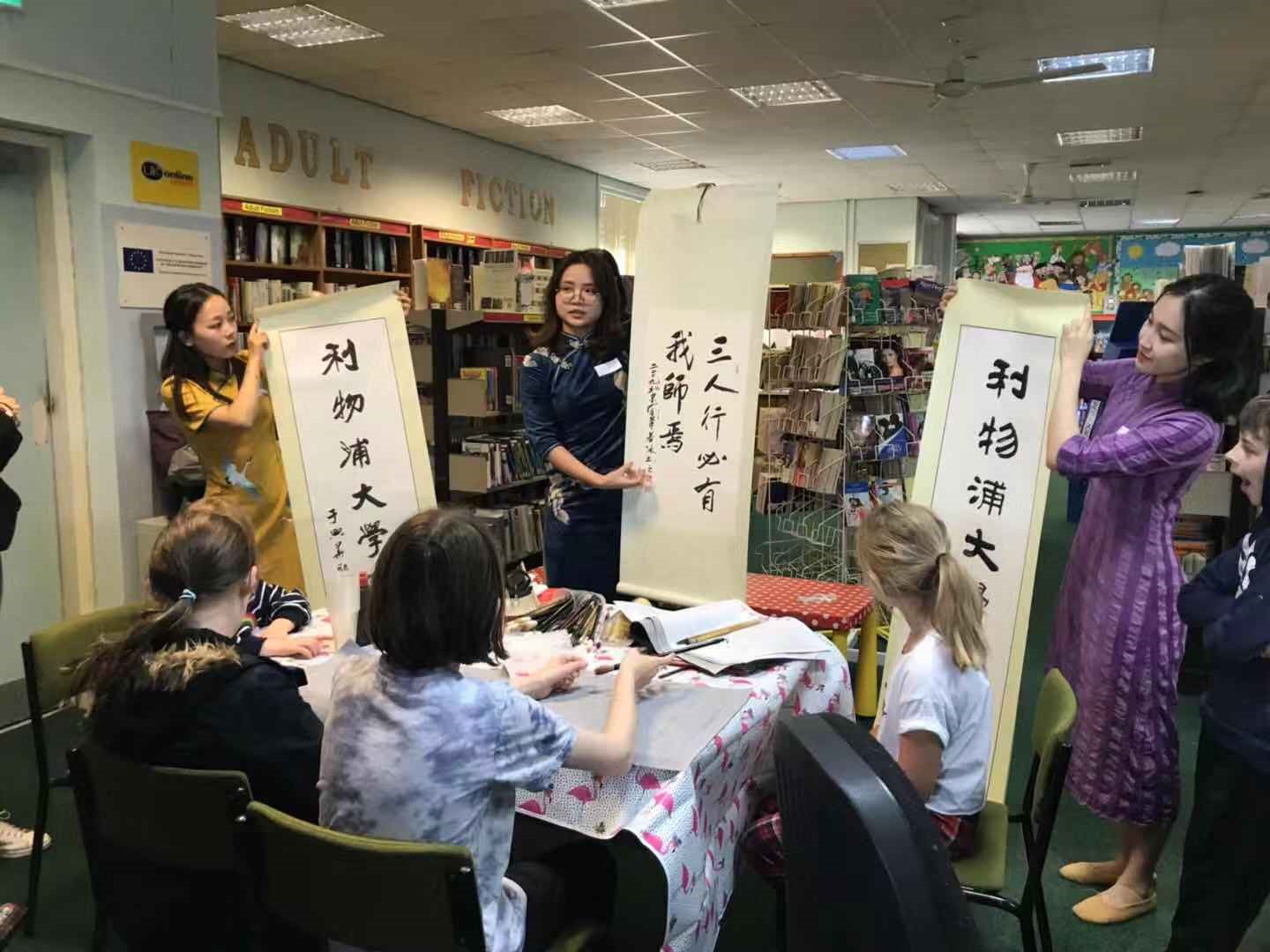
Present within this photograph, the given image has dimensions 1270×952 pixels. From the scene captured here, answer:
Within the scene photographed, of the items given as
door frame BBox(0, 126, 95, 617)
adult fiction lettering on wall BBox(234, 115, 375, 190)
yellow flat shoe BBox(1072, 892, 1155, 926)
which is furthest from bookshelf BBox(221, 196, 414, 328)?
yellow flat shoe BBox(1072, 892, 1155, 926)

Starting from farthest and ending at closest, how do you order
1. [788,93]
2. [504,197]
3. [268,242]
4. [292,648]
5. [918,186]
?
[918,186] → [504,197] → [788,93] → [268,242] → [292,648]

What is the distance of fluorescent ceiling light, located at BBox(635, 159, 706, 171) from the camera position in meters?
9.87

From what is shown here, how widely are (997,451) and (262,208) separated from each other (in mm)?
5714

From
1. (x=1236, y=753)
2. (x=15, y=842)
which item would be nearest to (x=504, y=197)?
(x=15, y=842)

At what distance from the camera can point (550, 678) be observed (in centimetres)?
163

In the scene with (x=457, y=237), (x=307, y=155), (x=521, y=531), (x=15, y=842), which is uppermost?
(x=307, y=155)

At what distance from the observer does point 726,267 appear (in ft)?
7.21

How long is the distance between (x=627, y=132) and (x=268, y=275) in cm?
357

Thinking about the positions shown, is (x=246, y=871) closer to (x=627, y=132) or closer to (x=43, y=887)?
(x=43, y=887)

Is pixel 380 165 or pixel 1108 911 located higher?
pixel 380 165

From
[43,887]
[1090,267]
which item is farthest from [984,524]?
[1090,267]

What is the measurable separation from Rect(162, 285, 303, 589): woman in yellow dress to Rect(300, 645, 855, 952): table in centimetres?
107

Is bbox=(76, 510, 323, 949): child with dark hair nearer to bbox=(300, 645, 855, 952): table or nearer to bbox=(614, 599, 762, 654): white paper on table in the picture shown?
bbox=(300, 645, 855, 952): table

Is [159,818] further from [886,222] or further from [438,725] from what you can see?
[886,222]
